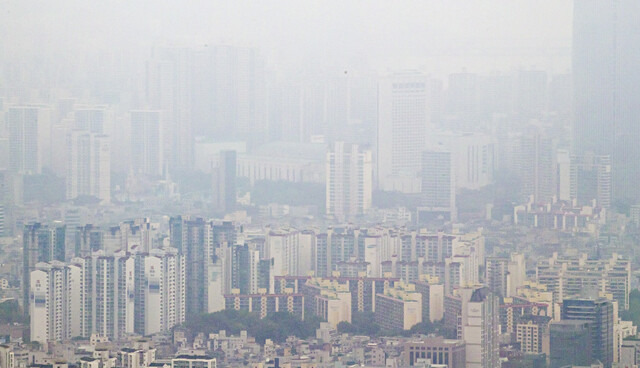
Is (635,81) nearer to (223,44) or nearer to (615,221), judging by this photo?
(615,221)

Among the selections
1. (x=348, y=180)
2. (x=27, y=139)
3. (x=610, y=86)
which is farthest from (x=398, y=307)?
(x=27, y=139)

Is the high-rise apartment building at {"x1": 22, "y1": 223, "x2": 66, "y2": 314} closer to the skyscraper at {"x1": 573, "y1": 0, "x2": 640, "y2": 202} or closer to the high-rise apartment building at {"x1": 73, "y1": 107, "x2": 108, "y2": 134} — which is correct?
the high-rise apartment building at {"x1": 73, "y1": 107, "x2": 108, "y2": 134}

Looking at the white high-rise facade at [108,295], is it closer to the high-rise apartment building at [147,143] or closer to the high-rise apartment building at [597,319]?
the high-rise apartment building at [597,319]

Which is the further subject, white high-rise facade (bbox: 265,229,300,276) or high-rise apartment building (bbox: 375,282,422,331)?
white high-rise facade (bbox: 265,229,300,276)

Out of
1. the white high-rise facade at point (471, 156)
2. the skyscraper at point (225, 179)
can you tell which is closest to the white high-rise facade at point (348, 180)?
the white high-rise facade at point (471, 156)

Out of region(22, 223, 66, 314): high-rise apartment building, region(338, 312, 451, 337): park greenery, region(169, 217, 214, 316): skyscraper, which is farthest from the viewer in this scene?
region(22, 223, 66, 314): high-rise apartment building

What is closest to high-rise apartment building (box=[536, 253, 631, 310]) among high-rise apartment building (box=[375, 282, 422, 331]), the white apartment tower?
high-rise apartment building (box=[375, 282, 422, 331])
